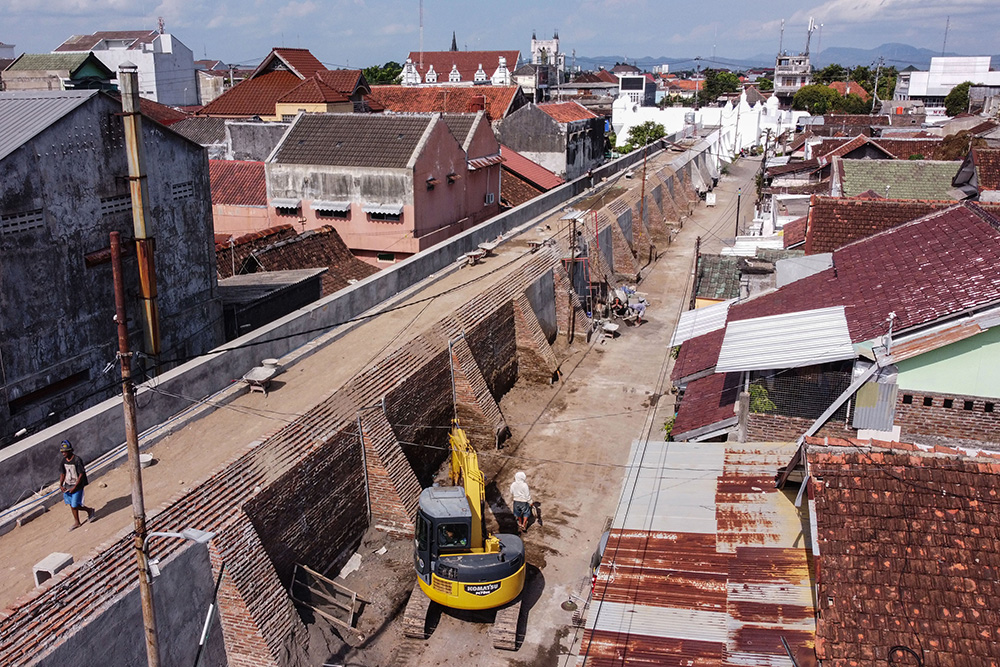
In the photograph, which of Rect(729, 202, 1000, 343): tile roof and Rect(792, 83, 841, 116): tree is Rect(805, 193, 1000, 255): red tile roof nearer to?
Rect(729, 202, 1000, 343): tile roof

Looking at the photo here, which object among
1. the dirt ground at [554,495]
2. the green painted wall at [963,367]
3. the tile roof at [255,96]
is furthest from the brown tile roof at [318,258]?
the tile roof at [255,96]

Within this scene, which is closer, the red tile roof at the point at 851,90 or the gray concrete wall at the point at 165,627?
the gray concrete wall at the point at 165,627

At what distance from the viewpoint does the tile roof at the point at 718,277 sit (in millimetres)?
21266

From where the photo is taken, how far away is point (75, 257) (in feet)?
46.9

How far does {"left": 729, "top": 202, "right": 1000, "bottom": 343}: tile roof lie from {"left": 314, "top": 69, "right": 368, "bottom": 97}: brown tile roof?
30191mm

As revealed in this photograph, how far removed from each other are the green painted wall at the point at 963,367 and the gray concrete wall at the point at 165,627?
9.86 meters

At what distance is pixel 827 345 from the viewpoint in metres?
11.5

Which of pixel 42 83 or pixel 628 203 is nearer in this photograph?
pixel 42 83

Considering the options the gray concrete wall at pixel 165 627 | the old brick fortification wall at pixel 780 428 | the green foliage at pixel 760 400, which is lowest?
the gray concrete wall at pixel 165 627

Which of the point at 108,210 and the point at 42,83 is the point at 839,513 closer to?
the point at 108,210

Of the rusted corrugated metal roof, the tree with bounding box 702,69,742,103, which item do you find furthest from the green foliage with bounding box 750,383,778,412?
the tree with bounding box 702,69,742,103

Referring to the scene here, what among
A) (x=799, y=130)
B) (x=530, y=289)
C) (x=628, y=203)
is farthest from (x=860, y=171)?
(x=799, y=130)

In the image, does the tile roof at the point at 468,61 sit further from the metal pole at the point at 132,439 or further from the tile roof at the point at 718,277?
the metal pole at the point at 132,439

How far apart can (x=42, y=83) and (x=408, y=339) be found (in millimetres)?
16656
